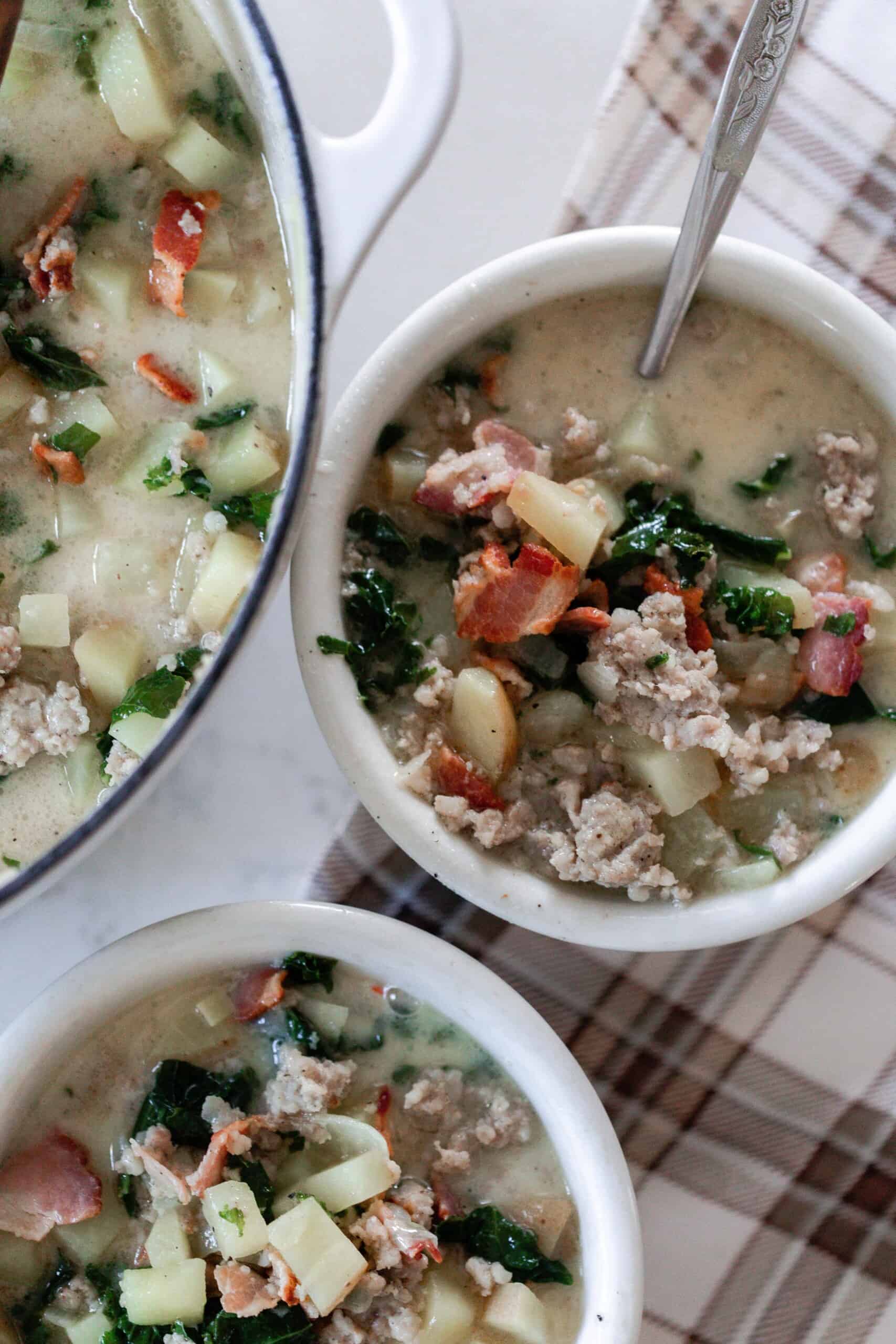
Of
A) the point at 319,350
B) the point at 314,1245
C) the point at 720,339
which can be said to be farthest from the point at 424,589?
the point at 314,1245

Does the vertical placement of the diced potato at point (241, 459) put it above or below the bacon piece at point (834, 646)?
below

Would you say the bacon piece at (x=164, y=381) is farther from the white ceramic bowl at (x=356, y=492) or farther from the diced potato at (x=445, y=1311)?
the diced potato at (x=445, y=1311)

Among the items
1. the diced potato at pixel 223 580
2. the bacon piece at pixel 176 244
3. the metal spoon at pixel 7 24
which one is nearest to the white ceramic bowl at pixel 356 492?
the diced potato at pixel 223 580

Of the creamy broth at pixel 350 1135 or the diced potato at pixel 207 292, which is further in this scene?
the creamy broth at pixel 350 1135

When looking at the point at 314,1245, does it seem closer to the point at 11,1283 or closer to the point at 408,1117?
the point at 408,1117

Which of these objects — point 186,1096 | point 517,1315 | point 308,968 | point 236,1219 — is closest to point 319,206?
point 308,968

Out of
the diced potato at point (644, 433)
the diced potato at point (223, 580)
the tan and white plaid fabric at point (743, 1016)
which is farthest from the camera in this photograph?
the tan and white plaid fabric at point (743, 1016)

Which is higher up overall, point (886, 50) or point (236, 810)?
point (886, 50)
